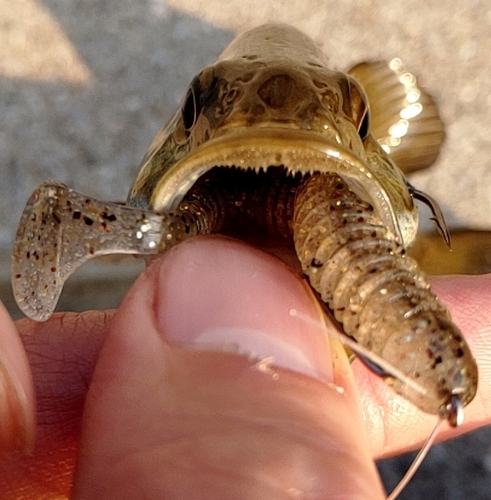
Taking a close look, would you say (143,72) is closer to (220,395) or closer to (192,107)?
(192,107)

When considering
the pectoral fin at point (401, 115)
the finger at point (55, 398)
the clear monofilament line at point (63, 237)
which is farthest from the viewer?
the pectoral fin at point (401, 115)

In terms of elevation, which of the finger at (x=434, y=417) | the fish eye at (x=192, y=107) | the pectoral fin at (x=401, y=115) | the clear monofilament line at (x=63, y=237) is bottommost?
the finger at (x=434, y=417)

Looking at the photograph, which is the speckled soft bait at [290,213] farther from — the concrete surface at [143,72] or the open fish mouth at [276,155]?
the concrete surface at [143,72]

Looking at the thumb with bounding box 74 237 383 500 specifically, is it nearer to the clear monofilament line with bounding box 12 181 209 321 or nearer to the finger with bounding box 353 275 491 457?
the clear monofilament line with bounding box 12 181 209 321

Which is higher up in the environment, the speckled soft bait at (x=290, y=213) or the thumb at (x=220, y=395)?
the speckled soft bait at (x=290, y=213)

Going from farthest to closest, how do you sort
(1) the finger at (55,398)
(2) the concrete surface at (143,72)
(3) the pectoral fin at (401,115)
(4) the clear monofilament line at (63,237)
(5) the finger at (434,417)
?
(2) the concrete surface at (143,72)
(3) the pectoral fin at (401,115)
(5) the finger at (434,417)
(1) the finger at (55,398)
(4) the clear monofilament line at (63,237)

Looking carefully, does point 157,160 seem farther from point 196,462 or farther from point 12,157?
point 12,157

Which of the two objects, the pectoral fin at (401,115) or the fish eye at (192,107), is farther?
the pectoral fin at (401,115)

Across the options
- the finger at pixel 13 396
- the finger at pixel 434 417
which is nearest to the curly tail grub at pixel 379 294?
the finger at pixel 13 396
